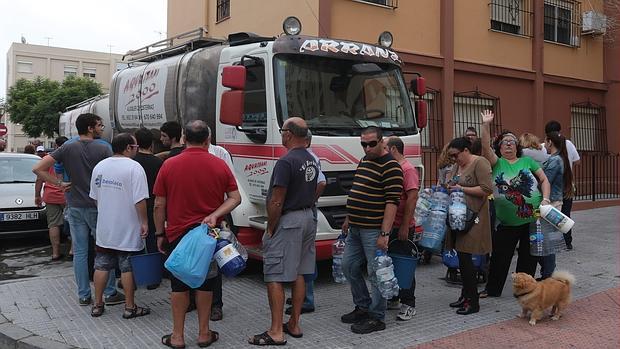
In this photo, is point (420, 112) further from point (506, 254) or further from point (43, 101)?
point (43, 101)

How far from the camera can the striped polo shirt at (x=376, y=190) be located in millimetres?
4578

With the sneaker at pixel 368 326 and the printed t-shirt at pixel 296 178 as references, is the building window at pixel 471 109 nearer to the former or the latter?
the sneaker at pixel 368 326

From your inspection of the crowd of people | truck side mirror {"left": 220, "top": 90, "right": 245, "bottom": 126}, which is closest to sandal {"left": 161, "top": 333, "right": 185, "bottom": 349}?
the crowd of people

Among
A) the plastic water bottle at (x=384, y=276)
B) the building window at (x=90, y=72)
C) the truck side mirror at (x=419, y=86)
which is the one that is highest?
the building window at (x=90, y=72)

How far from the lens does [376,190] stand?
4629 mm

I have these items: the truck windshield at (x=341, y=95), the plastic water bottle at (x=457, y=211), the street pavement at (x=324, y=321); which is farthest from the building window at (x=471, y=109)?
the plastic water bottle at (x=457, y=211)

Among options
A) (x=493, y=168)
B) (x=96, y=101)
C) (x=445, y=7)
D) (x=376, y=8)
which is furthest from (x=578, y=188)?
(x=96, y=101)

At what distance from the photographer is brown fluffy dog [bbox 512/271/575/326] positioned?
491 cm

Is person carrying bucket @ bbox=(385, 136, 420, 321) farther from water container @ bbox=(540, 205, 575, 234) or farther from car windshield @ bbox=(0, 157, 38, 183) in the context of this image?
car windshield @ bbox=(0, 157, 38, 183)

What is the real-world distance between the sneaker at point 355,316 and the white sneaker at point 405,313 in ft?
1.16

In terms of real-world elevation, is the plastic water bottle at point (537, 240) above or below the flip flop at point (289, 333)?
above

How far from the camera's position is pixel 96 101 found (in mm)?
10539

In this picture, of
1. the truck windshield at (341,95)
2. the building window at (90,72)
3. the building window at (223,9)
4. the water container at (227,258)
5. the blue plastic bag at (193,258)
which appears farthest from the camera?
the building window at (90,72)

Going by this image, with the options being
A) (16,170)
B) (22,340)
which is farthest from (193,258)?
(16,170)
